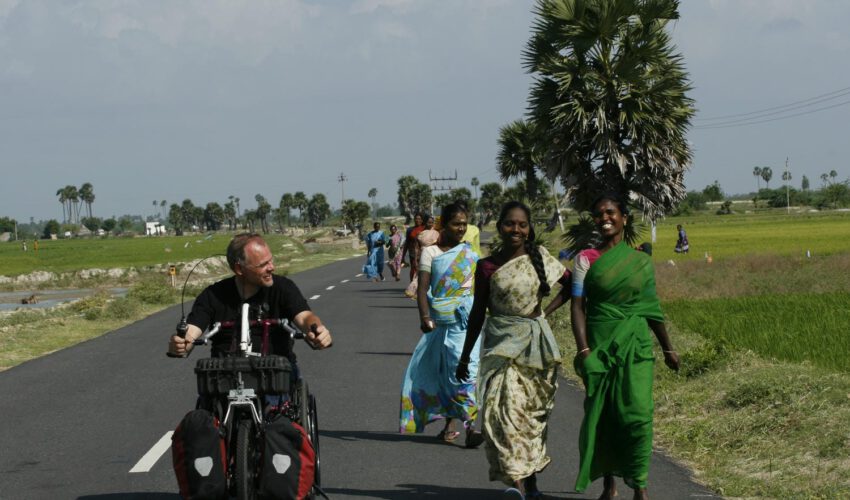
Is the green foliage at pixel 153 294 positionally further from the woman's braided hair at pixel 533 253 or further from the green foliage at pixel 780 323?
the woman's braided hair at pixel 533 253

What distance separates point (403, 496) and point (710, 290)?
19.8m

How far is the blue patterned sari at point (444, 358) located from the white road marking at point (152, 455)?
70.2 inches

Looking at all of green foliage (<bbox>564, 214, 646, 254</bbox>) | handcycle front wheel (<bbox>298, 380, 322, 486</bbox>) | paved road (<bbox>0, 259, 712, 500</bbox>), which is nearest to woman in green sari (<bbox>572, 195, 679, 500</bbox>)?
paved road (<bbox>0, 259, 712, 500</bbox>)

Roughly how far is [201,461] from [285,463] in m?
0.37

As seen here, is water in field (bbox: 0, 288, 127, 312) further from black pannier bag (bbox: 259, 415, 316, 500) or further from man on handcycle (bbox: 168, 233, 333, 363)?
black pannier bag (bbox: 259, 415, 316, 500)

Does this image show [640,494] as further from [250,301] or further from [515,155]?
[515,155]

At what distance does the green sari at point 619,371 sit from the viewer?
6105 mm

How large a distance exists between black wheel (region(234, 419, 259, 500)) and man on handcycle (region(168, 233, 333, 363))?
611 mm

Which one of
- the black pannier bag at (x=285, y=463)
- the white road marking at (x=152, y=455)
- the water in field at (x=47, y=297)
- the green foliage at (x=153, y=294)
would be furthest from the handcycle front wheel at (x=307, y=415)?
the water in field at (x=47, y=297)

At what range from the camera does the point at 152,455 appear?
805 centimetres

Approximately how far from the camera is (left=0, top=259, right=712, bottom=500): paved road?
7.03 m

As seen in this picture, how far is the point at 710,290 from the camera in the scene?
25.3 m

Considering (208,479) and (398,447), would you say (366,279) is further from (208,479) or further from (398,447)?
(208,479)

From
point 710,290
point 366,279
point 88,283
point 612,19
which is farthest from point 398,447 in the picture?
point 88,283
